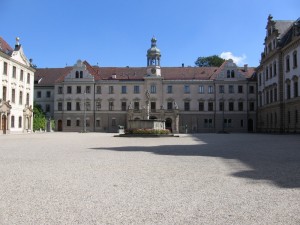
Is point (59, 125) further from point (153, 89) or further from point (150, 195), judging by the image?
point (150, 195)

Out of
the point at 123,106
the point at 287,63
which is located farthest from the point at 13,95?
the point at 287,63

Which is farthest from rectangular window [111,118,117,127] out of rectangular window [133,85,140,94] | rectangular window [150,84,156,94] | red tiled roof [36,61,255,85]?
rectangular window [150,84,156,94]

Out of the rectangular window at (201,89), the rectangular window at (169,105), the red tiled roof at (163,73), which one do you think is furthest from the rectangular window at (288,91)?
the rectangular window at (169,105)

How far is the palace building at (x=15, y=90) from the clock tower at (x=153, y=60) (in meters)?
22.9

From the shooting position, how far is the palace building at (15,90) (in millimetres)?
48938

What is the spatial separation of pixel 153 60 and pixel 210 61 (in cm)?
2194

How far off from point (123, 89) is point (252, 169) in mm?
61789

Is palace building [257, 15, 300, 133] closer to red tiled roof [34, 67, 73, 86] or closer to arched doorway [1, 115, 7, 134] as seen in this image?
arched doorway [1, 115, 7, 134]

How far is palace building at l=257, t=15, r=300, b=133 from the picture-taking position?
148ft

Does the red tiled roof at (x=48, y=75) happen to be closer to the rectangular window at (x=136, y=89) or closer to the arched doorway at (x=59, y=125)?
the arched doorway at (x=59, y=125)

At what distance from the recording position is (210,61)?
8800 cm

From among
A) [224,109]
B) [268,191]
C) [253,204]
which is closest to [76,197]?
[253,204]

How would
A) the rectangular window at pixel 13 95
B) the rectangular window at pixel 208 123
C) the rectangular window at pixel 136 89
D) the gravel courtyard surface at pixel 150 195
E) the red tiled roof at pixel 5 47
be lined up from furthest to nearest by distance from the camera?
the rectangular window at pixel 136 89 → the rectangular window at pixel 208 123 → the rectangular window at pixel 13 95 → the red tiled roof at pixel 5 47 → the gravel courtyard surface at pixel 150 195

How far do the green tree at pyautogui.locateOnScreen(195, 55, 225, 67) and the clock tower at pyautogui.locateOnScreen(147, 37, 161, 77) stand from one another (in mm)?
20420
